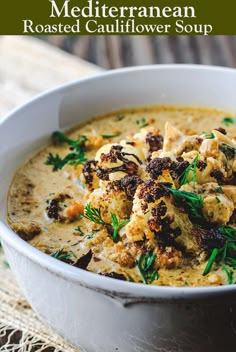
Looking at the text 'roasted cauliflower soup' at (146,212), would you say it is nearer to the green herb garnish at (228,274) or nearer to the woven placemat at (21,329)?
the green herb garnish at (228,274)

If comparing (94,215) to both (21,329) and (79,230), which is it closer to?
(79,230)

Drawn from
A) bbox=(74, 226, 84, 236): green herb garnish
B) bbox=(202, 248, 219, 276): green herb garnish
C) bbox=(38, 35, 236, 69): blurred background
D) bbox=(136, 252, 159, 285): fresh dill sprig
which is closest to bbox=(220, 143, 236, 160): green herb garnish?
bbox=(202, 248, 219, 276): green herb garnish

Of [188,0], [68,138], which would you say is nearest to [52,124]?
[68,138]

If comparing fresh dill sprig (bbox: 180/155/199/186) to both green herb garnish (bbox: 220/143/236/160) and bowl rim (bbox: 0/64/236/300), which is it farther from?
bowl rim (bbox: 0/64/236/300)

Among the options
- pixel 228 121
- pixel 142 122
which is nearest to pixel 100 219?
pixel 142 122

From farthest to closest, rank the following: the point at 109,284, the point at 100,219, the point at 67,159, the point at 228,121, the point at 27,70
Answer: the point at 27,70 → the point at 228,121 → the point at 67,159 → the point at 100,219 → the point at 109,284

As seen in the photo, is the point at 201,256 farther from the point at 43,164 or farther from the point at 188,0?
the point at 188,0
